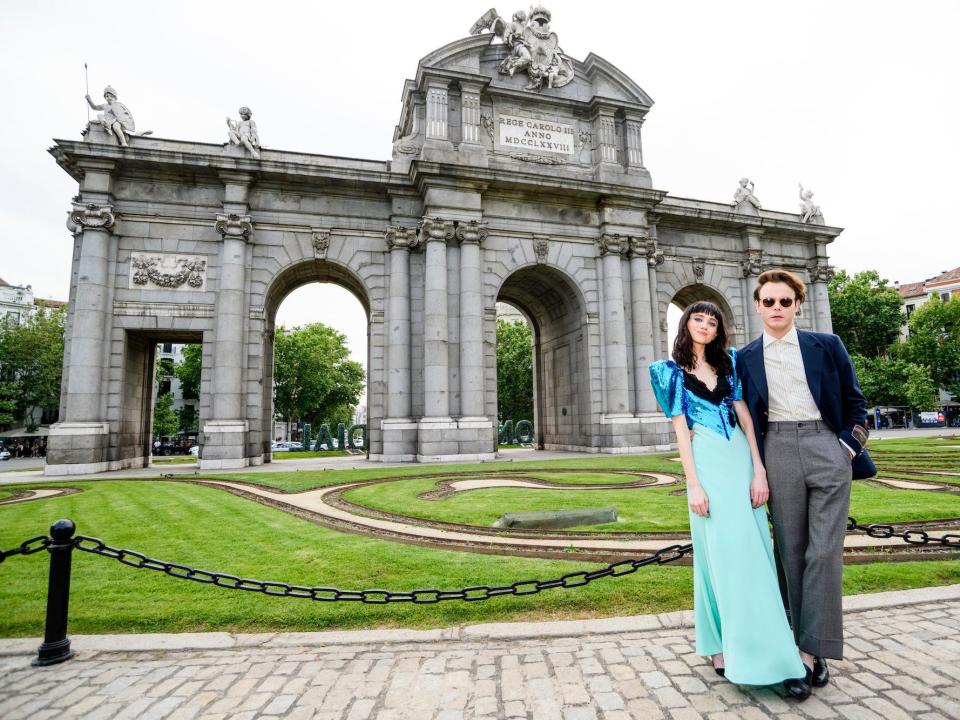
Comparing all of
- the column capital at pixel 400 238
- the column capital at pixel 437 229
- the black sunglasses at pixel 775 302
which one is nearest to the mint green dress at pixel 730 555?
the black sunglasses at pixel 775 302

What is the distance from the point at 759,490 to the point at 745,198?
30.4 m

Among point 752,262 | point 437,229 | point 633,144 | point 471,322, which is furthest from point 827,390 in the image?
point 752,262

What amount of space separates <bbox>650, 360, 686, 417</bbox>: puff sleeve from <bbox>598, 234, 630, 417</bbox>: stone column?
19.6 metres

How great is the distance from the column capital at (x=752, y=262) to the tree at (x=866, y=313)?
103ft

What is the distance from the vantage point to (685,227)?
28.1 meters

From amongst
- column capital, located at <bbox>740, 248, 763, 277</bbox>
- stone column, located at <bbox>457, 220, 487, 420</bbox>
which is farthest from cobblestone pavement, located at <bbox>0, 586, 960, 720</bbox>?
column capital, located at <bbox>740, 248, 763, 277</bbox>

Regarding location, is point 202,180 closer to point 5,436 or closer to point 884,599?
point 884,599

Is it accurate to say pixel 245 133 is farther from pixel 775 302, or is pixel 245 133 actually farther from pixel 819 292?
pixel 819 292

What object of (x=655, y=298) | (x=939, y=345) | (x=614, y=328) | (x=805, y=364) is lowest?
(x=805, y=364)

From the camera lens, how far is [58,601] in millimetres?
4406

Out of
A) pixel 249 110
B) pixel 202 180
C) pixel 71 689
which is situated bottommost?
pixel 71 689

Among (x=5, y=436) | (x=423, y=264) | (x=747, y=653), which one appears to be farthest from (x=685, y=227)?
(x=5, y=436)

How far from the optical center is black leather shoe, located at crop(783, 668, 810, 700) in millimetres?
3441

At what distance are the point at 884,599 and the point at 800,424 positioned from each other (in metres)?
2.77
